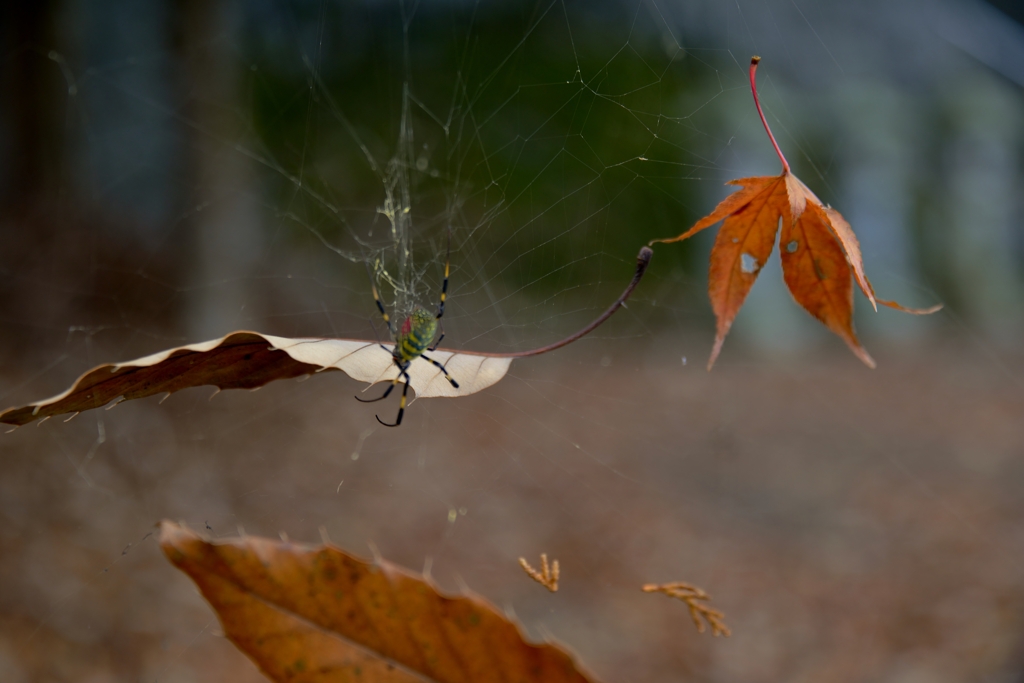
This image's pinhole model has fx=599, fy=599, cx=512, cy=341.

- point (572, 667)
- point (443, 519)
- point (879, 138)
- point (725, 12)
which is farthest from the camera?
point (879, 138)

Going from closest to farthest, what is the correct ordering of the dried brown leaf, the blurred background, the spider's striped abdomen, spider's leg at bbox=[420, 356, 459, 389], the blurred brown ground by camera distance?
1. the dried brown leaf
2. spider's leg at bbox=[420, 356, 459, 389]
3. the spider's striped abdomen
4. the blurred brown ground
5. the blurred background

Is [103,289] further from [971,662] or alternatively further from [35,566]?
[971,662]

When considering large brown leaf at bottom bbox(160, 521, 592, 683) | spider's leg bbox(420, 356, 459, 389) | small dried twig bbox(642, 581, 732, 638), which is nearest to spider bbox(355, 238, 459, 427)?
spider's leg bbox(420, 356, 459, 389)

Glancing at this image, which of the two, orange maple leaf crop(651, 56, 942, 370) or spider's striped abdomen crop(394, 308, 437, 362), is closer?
orange maple leaf crop(651, 56, 942, 370)

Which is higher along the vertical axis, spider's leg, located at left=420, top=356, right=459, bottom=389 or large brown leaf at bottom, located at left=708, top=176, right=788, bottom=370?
large brown leaf at bottom, located at left=708, top=176, right=788, bottom=370

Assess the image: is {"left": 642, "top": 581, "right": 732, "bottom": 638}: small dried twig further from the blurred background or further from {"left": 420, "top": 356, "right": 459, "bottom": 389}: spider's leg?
{"left": 420, "top": 356, "right": 459, "bottom": 389}: spider's leg

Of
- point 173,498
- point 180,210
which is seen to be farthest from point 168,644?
point 180,210

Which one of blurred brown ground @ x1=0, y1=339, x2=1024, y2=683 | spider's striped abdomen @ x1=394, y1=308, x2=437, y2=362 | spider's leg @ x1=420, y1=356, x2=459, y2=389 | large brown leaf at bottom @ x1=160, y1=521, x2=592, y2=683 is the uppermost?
spider's leg @ x1=420, y1=356, x2=459, y2=389
